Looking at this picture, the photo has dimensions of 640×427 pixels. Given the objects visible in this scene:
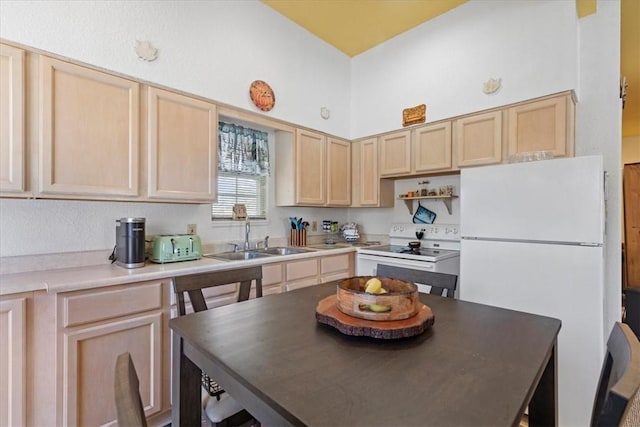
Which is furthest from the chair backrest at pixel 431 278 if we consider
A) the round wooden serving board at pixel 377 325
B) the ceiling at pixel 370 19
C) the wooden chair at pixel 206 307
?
the ceiling at pixel 370 19

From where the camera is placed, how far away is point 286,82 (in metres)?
3.14

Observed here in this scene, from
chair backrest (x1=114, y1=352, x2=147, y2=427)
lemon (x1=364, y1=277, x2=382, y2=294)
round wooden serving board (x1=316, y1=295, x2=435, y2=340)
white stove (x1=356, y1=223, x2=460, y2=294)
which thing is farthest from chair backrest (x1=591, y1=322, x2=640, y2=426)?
white stove (x1=356, y1=223, x2=460, y2=294)

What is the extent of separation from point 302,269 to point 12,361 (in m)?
1.82

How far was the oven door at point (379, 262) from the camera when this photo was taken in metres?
2.69

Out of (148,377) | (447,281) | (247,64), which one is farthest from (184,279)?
(247,64)

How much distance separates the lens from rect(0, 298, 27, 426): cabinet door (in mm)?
1403

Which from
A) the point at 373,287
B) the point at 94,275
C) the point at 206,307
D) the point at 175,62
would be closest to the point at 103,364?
the point at 94,275

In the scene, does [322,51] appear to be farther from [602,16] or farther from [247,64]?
[602,16]

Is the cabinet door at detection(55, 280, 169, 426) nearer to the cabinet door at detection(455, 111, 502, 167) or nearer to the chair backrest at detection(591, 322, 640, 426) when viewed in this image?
the chair backrest at detection(591, 322, 640, 426)

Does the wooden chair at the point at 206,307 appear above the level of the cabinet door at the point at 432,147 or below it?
below

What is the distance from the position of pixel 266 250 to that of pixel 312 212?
0.87 meters

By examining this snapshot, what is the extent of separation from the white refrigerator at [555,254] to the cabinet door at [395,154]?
3.61 ft

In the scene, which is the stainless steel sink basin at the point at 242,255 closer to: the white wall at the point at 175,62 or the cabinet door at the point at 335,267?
the white wall at the point at 175,62

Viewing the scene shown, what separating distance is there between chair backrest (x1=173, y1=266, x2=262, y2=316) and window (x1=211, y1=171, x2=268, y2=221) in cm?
124
